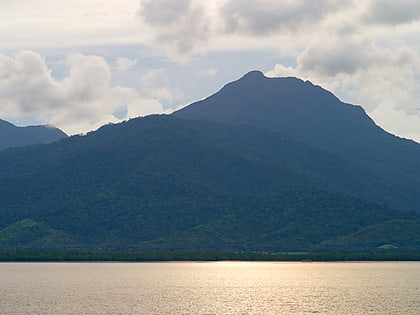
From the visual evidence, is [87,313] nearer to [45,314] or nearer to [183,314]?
[45,314]

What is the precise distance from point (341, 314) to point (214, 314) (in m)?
28.1

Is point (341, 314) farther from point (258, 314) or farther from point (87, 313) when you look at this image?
point (87, 313)

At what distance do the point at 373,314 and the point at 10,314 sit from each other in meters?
79.1

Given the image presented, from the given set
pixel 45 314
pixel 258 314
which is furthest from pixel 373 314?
pixel 45 314

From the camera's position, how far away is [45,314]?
195 metres

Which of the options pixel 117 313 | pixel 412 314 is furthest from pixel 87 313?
pixel 412 314

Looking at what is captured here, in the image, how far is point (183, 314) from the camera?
197625mm

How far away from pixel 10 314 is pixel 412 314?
87.2 m

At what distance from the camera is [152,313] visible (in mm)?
199375

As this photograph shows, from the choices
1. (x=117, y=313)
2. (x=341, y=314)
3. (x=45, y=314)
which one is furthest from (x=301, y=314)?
(x=45, y=314)

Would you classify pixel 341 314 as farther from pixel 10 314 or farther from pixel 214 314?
pixel 10 314

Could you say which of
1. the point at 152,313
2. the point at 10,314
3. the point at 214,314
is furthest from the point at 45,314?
the point at 214,314

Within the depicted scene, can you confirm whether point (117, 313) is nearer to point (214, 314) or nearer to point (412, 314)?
point (214, 314)

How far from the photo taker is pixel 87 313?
197875 mm
